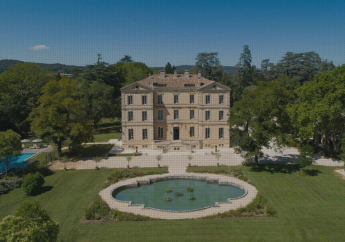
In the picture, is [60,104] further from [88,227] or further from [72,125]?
[88,227]

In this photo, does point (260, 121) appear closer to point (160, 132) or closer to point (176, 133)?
point (176, 133)

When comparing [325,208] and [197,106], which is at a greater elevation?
[197,106]

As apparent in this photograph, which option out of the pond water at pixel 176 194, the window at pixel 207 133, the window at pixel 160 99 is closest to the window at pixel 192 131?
the window at pixel 207 133

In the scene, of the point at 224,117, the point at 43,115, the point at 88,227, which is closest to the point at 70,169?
the point at 43,115

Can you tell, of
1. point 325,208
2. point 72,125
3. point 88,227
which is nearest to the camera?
point 88,227

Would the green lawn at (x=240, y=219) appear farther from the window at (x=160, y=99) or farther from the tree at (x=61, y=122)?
the window at (x=160, y=99)

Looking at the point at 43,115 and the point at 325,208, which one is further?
the point at 43,115

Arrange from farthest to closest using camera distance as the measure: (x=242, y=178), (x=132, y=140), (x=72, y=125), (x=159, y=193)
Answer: (x=132, y=140) → (x=72, y=125) → (x=242, y=178) → (x=159, y=193)
